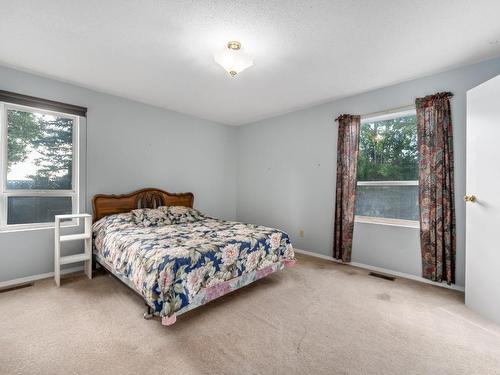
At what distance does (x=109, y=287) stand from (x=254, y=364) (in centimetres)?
201

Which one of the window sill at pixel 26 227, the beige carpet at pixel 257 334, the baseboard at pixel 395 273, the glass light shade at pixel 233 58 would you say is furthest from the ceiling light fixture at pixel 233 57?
the baseboard at pixel 395 273

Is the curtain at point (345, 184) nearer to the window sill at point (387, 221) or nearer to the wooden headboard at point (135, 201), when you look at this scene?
the window sill at point (387, 221)

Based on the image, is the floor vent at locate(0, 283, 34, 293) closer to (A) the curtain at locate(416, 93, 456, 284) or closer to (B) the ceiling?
(B) the ceiling

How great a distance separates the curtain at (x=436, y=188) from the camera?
8.97 feet

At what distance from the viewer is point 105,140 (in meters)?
3.55

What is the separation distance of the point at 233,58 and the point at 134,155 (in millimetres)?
2432

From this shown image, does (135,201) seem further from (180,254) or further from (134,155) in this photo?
(180,254)

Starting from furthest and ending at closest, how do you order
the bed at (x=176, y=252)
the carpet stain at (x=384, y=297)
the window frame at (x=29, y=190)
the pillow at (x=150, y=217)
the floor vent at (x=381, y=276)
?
the pillow at (x=150, y=217), the floor vent at (x=381, y=276), the window frame at (x=29, y=190), the carpet stain at (x=384, y=297), the bed at (x=176, y=252)

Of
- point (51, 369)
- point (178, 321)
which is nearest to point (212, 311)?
point (178, 321)

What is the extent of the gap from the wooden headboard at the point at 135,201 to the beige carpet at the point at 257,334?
3.59 feet

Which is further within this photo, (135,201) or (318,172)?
(318,172)

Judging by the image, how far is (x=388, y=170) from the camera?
133 inches

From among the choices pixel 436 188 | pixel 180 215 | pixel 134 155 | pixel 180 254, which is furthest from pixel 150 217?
pixel 436 188

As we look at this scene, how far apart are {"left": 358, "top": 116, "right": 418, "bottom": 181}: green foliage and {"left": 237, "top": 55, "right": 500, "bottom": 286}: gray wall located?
0.27 m
